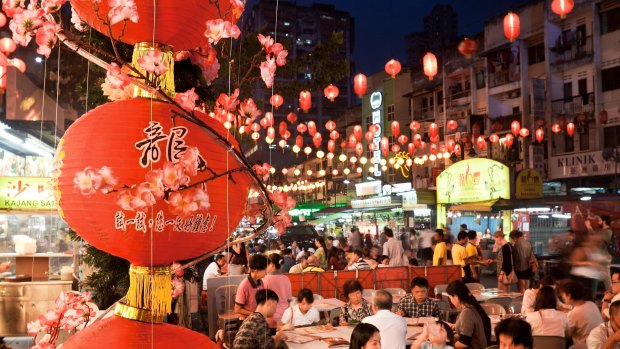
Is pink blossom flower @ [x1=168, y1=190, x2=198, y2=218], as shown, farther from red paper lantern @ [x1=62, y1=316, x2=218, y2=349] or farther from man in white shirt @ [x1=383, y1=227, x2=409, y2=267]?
man in white shirt @ [x1=383, y1=227, x2=409, y2=267]

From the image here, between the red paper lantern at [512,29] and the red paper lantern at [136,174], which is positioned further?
the red paper lantern at [512,29]

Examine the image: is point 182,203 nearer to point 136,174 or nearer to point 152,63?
point 136,174

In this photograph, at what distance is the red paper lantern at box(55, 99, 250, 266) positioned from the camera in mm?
2453

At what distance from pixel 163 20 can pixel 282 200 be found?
1.14m

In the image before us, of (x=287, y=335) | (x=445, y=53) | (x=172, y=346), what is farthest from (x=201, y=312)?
(x=445, y=53)

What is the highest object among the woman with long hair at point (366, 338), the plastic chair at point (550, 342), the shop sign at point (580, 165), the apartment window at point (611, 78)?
the apartment window at point (611, 78)

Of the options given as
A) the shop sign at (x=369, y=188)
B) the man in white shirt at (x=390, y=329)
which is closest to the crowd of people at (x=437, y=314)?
the man in white shirt at (x=390, y=329)

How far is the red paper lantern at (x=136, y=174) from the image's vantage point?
8.05 feet

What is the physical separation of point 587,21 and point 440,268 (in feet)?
59.9

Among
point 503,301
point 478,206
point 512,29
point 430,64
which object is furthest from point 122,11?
point 478,206

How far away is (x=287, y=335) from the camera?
775cm

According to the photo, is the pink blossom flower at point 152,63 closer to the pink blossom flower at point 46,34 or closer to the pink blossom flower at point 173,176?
the pink blossom flower at point 173,176

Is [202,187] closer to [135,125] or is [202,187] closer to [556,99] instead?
[135,125]

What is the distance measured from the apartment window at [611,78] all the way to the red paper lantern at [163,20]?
26758 millimetres
